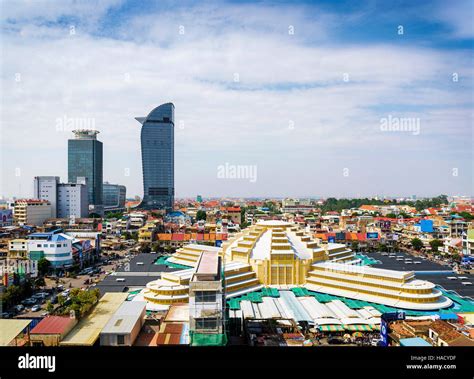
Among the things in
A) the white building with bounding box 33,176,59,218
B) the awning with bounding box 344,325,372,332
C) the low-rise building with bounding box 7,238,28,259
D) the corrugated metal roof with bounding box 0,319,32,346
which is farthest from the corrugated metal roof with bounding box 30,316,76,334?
the white building with bounding box 33,176,59,218

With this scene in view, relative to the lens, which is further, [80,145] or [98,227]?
[80,145]

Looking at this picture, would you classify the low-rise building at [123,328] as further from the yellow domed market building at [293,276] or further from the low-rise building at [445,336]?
the low-rise building at [445,336]

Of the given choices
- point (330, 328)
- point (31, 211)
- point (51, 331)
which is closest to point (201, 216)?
point (31, 211)

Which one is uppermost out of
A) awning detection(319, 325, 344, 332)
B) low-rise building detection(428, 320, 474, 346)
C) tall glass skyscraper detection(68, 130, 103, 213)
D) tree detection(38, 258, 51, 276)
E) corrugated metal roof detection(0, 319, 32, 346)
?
tall glass skyscraper detection(68, 130, 103, 213)

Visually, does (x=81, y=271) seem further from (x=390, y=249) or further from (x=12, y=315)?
(x=390, y=249)

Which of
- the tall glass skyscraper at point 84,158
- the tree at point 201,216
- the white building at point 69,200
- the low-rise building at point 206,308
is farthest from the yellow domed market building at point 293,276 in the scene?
the tall glass skyscraper at point 84,158

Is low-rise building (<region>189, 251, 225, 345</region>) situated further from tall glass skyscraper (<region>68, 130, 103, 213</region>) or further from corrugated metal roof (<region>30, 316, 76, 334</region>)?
tall glass skyscraper (<region>68, 130, 103, 213</region>)
